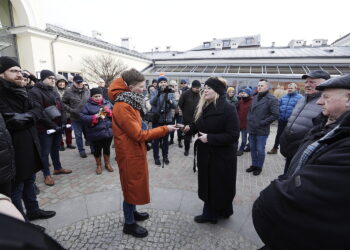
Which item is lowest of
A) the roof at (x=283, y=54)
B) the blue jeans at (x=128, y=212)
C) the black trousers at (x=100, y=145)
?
the blue jeans at (x=128, y=212)

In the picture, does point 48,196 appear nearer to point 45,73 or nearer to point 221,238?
point 45,73

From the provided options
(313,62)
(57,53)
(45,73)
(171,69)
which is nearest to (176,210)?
(45,73)

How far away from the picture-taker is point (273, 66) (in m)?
19.0

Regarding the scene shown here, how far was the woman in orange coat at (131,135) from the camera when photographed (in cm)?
228

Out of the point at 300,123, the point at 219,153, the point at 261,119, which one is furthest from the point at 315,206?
the point at 261,119

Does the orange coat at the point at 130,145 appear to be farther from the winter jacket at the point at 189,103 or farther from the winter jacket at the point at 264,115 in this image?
the winter jacket at the point at 189,103

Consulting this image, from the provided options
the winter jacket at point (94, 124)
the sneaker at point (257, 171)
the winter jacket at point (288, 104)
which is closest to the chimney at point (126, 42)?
the winter jacket at point (94, 124)

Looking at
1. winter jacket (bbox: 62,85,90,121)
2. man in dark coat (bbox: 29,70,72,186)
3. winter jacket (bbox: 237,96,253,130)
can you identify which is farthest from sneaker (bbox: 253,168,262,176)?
winter jacket (bbox: 62,85,90,121)

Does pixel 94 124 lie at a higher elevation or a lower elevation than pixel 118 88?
lower

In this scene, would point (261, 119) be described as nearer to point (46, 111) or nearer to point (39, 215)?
point (46, 111)

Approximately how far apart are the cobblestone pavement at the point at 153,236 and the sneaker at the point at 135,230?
52 mm

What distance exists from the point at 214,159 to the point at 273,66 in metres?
19.9

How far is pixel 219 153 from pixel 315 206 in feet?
5.63

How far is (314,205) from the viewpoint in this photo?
89 cm
